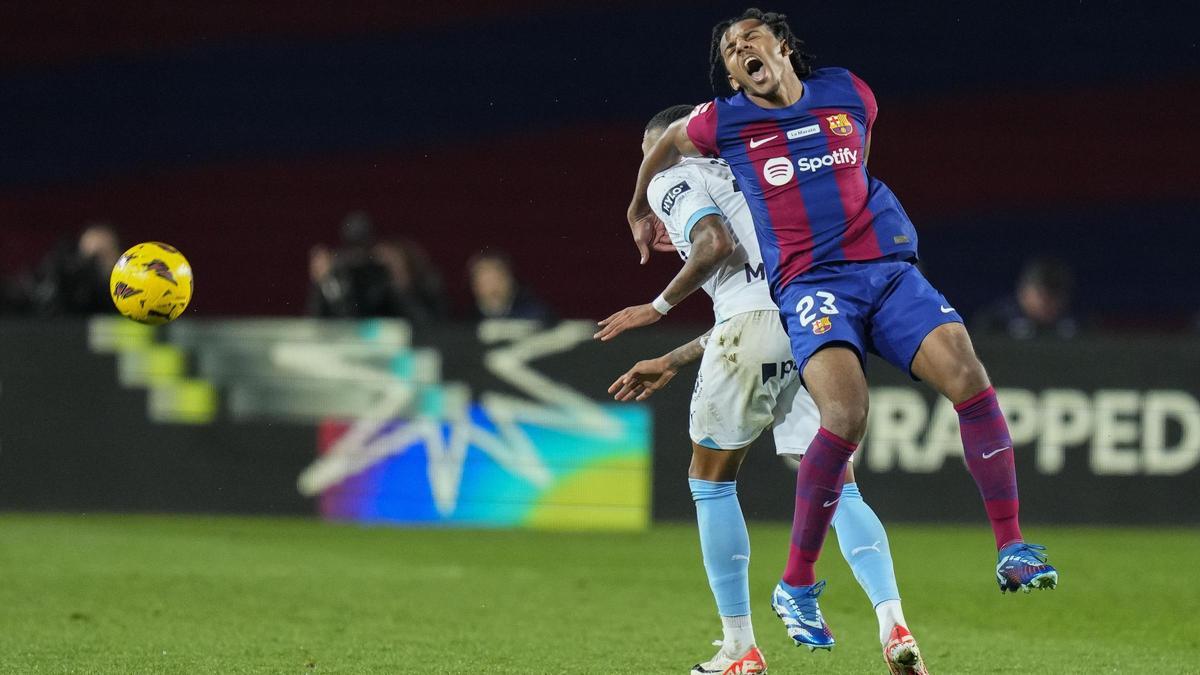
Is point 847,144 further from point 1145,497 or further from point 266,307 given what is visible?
point 266,307

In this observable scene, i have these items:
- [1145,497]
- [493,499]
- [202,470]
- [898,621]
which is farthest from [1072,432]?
[898,621]

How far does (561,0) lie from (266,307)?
4.22 m

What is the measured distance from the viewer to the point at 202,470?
11.0m

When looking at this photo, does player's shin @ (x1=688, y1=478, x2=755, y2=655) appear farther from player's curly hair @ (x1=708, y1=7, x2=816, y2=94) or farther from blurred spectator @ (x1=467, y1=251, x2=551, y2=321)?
blurred spectator @ (x1=467, y1=251, x2=551, y2=321)

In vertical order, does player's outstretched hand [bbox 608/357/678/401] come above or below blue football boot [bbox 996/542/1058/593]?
above

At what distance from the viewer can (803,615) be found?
4973 millimetres

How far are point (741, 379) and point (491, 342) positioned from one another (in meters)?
5.72

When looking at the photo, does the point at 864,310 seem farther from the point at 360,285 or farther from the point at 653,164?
the point at 360,285

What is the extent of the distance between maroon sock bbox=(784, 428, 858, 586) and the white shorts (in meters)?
0.39

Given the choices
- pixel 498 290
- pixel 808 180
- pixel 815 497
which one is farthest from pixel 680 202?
pixel 498 290

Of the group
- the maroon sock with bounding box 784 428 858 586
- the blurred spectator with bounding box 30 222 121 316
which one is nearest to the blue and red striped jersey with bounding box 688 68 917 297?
the maroon sock with bounding box 784 428 858 586

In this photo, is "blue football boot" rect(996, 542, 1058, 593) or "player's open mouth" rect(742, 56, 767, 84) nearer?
"blue football boot" rect(996, 542, 1058, 593)

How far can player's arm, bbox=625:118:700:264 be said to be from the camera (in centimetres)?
541

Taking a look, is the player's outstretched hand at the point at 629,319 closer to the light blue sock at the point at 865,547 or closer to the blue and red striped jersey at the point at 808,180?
the blue and red striped jersey at the point at 808,180
